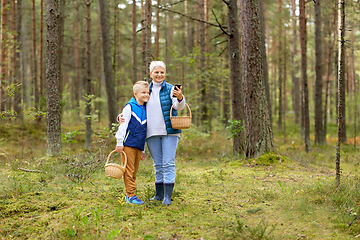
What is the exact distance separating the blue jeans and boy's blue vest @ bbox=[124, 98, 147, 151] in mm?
210

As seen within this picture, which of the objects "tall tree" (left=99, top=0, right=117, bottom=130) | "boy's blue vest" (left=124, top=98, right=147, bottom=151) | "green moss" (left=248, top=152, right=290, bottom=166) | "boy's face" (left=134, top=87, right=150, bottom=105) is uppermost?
"tall tree" (left=99, top=0, right=117, bottom=130)

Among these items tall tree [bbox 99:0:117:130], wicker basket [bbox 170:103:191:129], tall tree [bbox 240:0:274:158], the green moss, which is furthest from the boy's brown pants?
tall tree [bbox 99:0:117:130]

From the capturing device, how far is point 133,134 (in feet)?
14.1

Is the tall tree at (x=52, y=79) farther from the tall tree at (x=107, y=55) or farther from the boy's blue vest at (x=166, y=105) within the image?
the boy's blue vest at (x=166, y=105)

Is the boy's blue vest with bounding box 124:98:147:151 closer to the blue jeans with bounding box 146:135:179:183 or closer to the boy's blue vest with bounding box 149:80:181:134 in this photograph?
the blue jeans with bounding box 146:135:179:183

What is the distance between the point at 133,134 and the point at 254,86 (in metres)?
4.40

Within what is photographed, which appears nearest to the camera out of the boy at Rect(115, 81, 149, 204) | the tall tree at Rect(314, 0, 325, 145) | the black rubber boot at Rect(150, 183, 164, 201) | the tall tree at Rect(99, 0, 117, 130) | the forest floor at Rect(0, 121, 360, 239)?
the forest floor at Rect(0, 121, 360, 239)

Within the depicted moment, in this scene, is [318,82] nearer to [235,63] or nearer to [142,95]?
[235,63]

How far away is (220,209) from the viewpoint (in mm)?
4285

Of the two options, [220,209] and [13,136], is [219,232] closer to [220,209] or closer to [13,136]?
[220,209]

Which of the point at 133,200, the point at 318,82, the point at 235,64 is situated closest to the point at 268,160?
the point at 235,64

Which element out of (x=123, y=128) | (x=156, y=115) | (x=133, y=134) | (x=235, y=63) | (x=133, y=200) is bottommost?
(x=133, y=200)

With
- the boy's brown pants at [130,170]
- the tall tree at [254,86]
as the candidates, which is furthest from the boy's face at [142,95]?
the tall tree at [254,86]

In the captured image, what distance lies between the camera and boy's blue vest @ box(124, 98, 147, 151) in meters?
4.27
